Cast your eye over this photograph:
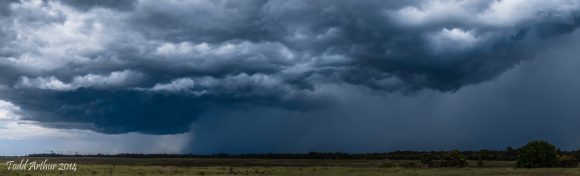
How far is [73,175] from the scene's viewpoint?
89.0 m

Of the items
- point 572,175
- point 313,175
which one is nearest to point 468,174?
point 572,175

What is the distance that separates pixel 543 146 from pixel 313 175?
207ft

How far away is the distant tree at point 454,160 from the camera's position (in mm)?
138000

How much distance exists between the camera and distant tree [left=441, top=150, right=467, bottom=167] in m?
138

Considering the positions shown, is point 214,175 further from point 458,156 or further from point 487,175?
point 458,156

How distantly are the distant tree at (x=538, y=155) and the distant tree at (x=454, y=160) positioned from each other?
527 inches

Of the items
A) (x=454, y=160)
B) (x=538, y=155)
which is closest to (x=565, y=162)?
(x=538, y=155)

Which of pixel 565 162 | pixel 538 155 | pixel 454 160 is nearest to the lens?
pixel 538 155

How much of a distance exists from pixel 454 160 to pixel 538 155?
1944 centimetres

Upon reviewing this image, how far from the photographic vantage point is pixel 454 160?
13925 centimetres

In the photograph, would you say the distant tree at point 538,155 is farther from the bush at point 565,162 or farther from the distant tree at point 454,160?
the distant tree at point 454,160

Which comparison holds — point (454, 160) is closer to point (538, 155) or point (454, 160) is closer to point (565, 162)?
point (538, 155)

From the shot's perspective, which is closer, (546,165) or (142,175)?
(142,175)

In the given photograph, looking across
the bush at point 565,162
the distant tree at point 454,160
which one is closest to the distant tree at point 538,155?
the bush at point 565,162
